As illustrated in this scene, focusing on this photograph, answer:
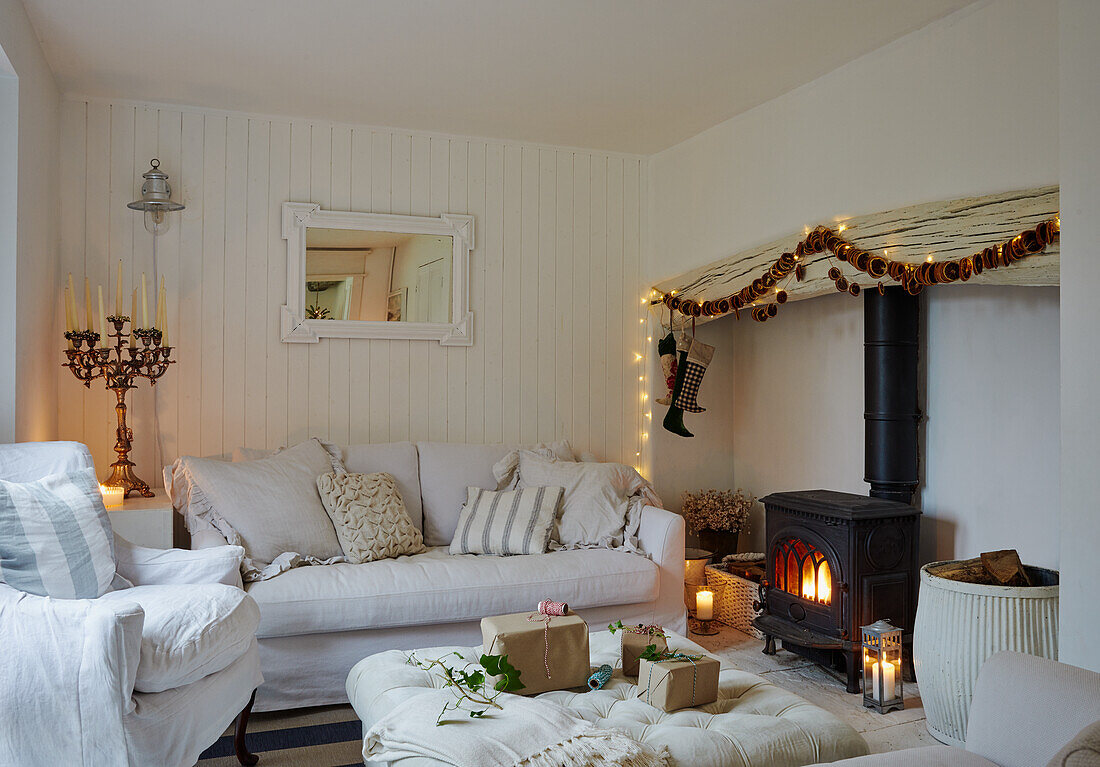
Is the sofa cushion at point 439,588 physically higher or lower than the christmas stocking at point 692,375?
lower

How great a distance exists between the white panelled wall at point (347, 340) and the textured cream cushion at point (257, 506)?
56 cm

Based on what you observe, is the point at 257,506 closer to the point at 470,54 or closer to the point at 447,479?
the point at 447,479

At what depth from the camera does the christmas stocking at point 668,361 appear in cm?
440

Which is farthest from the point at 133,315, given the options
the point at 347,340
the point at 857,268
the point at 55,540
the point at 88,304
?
the point at 857,268

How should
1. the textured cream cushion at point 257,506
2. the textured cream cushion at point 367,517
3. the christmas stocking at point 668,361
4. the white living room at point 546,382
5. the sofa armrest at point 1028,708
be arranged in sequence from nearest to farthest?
the sofa armrest at point 1028,708 → the white living room at point 546,382 → the textured cream cushion at point 257,506 → the textured cream cushion at point 367,517 → the christmas stocking at point 668,361

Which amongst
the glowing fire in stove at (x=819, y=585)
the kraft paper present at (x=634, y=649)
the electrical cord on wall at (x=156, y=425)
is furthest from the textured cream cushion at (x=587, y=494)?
the electrical cord on wall at (x=156, y=425)

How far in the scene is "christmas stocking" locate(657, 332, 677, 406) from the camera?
173 inches

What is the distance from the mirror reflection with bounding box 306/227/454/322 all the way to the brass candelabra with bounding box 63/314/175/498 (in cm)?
74

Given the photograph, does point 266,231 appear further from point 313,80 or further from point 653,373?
point 653,373

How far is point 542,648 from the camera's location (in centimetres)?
220

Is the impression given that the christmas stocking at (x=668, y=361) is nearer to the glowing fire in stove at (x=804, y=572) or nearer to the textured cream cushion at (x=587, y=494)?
the textured cream cushion at (x=587, y=494)

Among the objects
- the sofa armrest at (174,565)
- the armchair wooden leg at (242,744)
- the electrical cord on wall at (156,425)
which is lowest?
the armchair wooden leg at (242,744)

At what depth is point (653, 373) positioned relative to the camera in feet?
15.3

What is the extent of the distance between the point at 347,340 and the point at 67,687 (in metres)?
2.42
